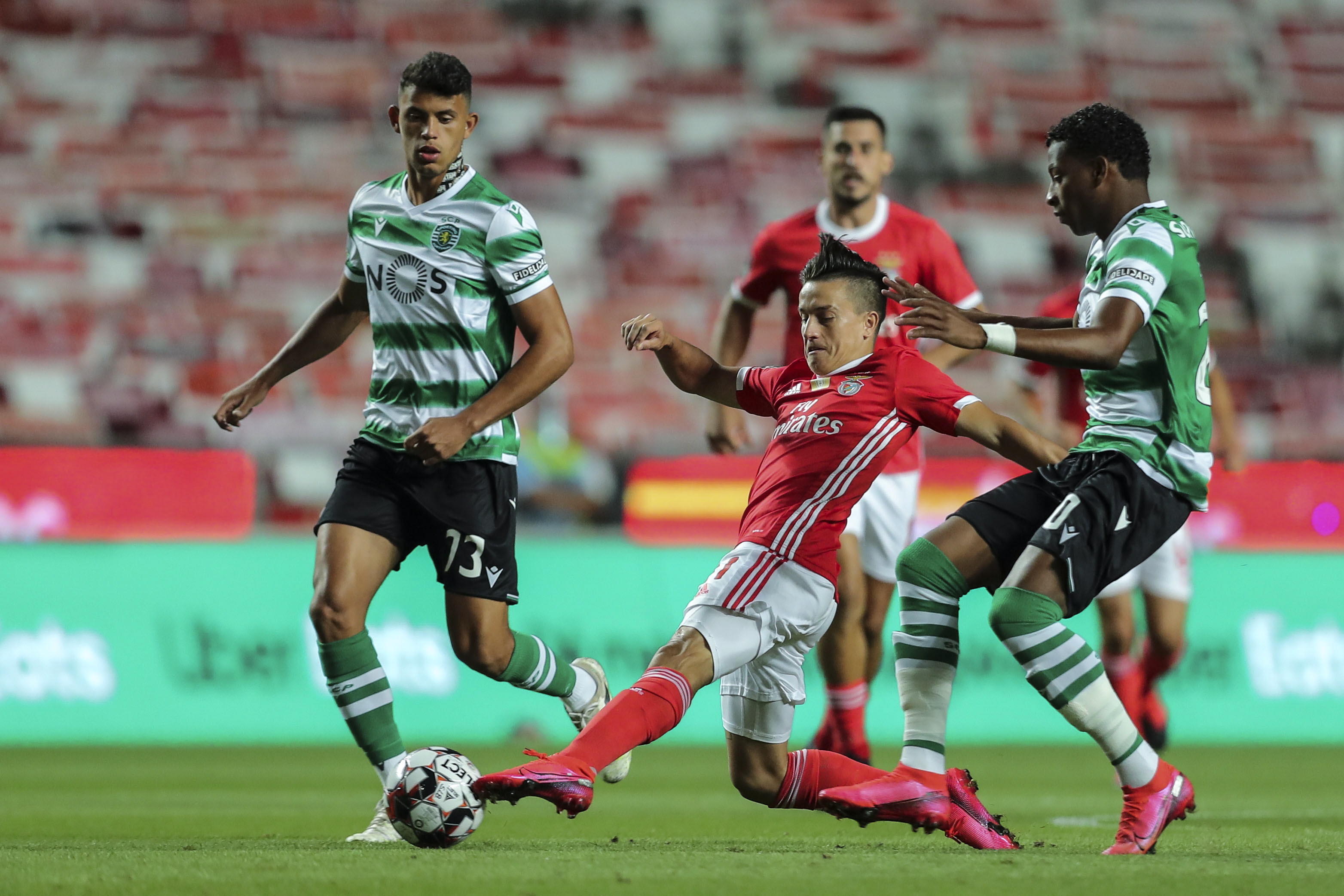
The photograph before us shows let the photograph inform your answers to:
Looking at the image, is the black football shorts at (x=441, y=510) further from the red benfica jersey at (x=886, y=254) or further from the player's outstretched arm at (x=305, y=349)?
the red benfica jersey at (x=886, y=254)

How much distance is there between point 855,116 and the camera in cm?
677

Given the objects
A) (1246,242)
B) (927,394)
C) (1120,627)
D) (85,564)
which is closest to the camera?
(927,394)

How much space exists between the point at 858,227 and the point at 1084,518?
9.12 ft

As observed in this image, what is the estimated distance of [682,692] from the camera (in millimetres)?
4145

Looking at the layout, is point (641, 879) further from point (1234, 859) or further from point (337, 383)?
point (337, 383)

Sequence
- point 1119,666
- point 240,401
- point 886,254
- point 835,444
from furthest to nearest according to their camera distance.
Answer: point 1119,666, point 886,254, point 240,401, point 835,444

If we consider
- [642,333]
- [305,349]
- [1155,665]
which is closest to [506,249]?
[642,333]

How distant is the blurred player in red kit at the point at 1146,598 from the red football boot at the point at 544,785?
3.84 m

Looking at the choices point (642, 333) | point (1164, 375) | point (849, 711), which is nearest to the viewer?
point (1164, 375)

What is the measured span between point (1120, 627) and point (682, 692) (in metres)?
3.64

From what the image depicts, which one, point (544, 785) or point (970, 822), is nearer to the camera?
point (544, 785)

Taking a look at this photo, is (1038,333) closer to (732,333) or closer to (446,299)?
(446,299)

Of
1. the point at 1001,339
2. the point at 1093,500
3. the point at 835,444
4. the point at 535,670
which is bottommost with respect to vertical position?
the point at 535,670

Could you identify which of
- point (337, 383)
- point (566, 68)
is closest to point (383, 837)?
point (337, 383)
